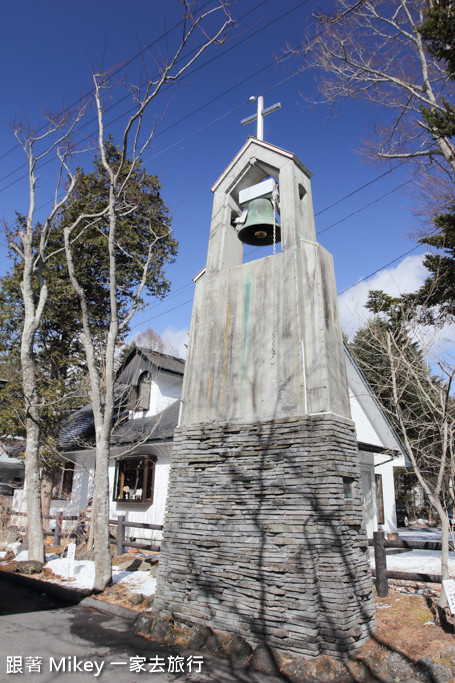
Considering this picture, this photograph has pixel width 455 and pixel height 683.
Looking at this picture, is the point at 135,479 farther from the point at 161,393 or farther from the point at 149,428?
the point at 161,393

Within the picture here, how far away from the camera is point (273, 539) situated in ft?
16.0

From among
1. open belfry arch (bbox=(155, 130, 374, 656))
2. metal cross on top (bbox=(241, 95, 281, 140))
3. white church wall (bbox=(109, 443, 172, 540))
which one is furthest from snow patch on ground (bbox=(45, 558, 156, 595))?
metal cross on top (bbox=(241, 95, 281, 140))

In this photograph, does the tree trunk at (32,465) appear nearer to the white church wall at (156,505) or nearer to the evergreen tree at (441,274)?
the white church wall at (156,505)

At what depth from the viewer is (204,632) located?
4887 mm

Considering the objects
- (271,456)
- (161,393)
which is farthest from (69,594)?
(161,393)

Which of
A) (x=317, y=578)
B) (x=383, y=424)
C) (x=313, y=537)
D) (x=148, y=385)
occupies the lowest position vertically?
(x=317, y=578)

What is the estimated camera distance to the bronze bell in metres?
6.70

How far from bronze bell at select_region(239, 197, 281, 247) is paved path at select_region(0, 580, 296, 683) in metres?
5.65

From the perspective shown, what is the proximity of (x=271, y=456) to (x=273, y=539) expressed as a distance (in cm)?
92

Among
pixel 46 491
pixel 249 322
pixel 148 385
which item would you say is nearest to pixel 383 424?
pixel 148 385

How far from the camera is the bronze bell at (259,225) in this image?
6695 mm

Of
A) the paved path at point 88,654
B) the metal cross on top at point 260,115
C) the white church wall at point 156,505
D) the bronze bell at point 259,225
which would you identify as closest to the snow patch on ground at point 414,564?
the paved path at point 88,654

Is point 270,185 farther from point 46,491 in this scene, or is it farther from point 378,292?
point 378,292

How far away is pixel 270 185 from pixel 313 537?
512 cm
